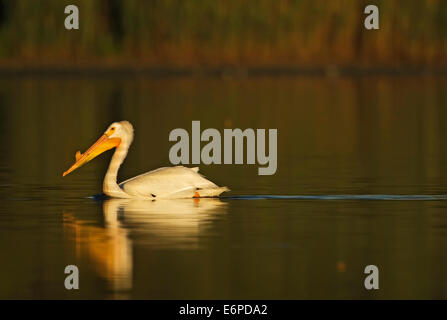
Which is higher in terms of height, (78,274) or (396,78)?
(396,78)

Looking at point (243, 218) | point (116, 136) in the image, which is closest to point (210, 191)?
point (243, 218)

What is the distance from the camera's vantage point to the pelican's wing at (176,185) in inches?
640

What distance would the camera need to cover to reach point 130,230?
1416 cm

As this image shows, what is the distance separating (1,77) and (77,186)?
33.3m

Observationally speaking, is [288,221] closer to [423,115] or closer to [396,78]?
[423,115]

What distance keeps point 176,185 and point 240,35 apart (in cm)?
3422

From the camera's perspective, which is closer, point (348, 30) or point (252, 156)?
point (252, 156)

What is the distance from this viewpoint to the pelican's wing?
53.4 feet

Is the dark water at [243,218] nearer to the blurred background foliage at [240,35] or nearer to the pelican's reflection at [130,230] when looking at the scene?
the pelican's reflection at [130,230]

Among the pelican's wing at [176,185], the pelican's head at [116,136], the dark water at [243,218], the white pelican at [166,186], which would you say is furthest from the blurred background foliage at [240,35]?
the pelican's wing at [176,185]

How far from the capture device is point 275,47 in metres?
50.3

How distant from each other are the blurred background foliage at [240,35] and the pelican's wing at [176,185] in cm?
3324

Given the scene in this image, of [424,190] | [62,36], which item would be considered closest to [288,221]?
[424,190]

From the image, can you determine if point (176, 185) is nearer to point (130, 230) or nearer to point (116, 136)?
point (116, 136)
